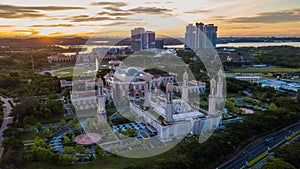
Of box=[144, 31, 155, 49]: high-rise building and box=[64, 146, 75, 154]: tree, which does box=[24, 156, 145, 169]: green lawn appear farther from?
box=[144, 31, 155, 49]: high-rise building

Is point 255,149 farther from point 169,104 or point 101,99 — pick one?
point 101,99

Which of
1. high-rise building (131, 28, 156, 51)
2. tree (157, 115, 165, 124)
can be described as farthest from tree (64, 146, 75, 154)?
high-rise building (131, 28, 156, 51)

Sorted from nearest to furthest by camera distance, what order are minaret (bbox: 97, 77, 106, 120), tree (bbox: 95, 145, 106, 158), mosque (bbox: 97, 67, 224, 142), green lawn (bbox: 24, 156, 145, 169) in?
green lawn (bbox: 24, 156, 145, 169) < tree (bbox: 95, 145, 106, 158) < mosque (bbox: 97, 67, 224, 142) < minaret (bbox: 97, 77, 106, 120)

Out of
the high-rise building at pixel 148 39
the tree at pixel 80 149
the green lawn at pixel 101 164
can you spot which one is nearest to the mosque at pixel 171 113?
the green lawn at pixel 101 164

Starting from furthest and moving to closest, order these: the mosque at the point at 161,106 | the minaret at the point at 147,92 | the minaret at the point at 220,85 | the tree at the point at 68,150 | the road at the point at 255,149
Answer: the minaret at the point at 220,85, the minaret at the point at 147,92, the mosque at the point at 161,106, the tree at the point at 68,150, the road at the point at 255,149

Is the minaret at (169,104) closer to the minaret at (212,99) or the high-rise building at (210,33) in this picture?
the minaret at (212,99)

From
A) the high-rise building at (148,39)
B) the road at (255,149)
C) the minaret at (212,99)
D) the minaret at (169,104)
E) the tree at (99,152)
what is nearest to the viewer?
the road at (255,149)

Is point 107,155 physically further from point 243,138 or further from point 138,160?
point 243,138

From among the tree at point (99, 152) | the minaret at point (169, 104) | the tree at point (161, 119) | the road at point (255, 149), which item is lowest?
the road at point (255, 149)
